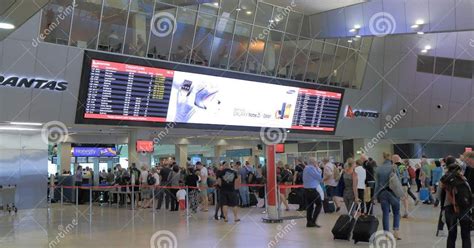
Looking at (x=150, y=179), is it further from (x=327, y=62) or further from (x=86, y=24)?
(x=327, y=62)

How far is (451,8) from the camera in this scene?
1281 cm

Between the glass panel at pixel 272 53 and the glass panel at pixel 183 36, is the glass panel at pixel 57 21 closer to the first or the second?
the glass panel at pixel 183 36

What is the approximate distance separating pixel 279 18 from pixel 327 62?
384cm

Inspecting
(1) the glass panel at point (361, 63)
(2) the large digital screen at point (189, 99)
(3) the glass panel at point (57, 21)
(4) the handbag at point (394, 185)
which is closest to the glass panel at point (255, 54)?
(2) the large digital screen at point (189, 99)

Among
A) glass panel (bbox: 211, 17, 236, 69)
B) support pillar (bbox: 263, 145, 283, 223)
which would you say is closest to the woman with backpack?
support pillar (bbox: 263, 145, 283, 223)

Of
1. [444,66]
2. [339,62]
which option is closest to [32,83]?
[339,62]

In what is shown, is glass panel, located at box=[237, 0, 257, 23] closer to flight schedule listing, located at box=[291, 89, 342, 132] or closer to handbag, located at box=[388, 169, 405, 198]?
flight schedule listing, located at box=[291, 89, 342, 132]

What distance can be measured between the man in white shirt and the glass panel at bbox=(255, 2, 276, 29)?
326 inches

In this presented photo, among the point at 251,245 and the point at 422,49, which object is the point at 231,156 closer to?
the point at 422,49

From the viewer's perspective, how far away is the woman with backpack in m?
6.75

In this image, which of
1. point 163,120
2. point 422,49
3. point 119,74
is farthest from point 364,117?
point 119,74

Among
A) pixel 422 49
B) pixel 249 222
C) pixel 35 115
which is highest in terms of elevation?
pixel 422 49

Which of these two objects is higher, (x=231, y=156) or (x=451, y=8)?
(x=451, y=8)

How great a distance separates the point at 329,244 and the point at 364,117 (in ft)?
59.4
